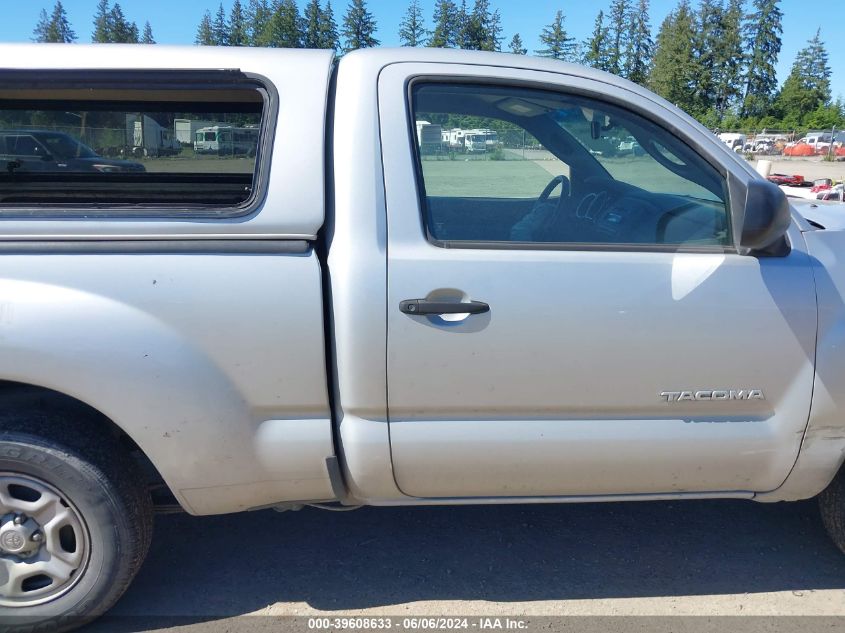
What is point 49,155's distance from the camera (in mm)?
3273

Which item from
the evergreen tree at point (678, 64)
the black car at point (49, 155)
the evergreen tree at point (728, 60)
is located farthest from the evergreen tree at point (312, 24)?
the black car at point (49, 155)

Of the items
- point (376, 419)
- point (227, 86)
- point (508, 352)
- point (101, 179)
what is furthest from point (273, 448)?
point (101, 179)

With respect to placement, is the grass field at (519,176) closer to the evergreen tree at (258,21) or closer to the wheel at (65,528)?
the wheel at (65,528)

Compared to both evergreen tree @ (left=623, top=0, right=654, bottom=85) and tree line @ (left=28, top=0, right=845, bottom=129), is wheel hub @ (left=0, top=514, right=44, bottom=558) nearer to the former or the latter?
tree line @ (left=28, top=0, right=845, bottom=129)

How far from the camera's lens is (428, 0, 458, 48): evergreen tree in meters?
42.6

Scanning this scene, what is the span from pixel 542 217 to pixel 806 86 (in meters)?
87.5

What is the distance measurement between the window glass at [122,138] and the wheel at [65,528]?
103 cm

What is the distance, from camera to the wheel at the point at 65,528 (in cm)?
226

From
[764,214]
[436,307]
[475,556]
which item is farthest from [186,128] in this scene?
[764,214]

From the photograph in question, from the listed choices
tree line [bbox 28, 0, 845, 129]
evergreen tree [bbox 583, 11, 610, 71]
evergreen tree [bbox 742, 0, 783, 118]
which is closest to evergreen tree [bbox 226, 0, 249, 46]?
tree line [bbox 28, 0, 845, 129]

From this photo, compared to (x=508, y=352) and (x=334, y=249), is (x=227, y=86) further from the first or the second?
(x=508, y=352)

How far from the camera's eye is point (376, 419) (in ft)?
7.58

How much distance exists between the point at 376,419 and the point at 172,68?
130 centimetres

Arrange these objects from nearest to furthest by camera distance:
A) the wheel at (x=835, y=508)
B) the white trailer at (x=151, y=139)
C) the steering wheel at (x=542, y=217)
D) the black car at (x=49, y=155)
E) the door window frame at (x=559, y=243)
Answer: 1. the door window frame at (x=559, y=243)
2. the steering wheel at (x=542, y=217)
3. the wheel at (x=835, y=508)
4. the white trailer at (x=151, y=139)
5. the black car at (x=49, y=155)
